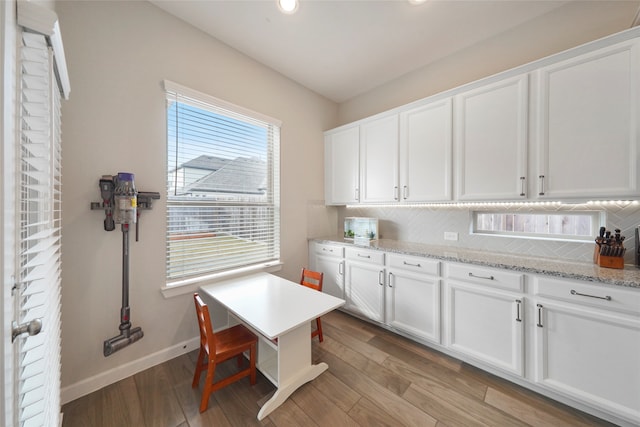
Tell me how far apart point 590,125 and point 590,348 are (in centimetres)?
151

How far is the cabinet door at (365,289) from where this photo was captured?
2527mm

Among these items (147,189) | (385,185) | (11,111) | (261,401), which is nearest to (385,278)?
(385,185)

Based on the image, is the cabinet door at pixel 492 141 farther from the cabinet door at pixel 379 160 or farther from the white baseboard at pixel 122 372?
the white baseboard at pixel 122 372

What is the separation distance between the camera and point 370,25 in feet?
7.06

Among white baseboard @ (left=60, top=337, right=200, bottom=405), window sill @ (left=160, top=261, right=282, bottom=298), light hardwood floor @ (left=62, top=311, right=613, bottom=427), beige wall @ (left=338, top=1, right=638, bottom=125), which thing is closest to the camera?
light hardwood floor @ (left=62, top=311, right=613, bottom=427)

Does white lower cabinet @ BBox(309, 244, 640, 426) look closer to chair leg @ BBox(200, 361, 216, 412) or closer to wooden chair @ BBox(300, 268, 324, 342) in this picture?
wooden chair @ BBox(300, 268, 324, 342)

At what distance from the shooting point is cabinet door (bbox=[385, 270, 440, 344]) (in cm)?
214

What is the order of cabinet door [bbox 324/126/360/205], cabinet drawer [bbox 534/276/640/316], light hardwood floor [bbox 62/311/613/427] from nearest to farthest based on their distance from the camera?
cabinet drawer [bbox 534/276/640/316]
light hardwood floor [bbox 62/311/613/427]
cabinet door [bbox 324/126/360/205]

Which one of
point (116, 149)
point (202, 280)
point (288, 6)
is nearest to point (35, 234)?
point (116, 149)

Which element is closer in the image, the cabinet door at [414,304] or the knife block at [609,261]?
the knife block at [609,261]

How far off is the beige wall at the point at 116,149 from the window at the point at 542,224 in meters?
2.95

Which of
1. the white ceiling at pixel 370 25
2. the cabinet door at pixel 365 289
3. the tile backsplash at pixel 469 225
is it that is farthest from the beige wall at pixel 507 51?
the cabinet door at pixel 365 289

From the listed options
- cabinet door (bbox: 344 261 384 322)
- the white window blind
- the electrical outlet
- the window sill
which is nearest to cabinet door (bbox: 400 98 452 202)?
the electrical outlet

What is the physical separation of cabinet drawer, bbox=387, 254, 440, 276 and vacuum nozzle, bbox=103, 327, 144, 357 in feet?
7.63
